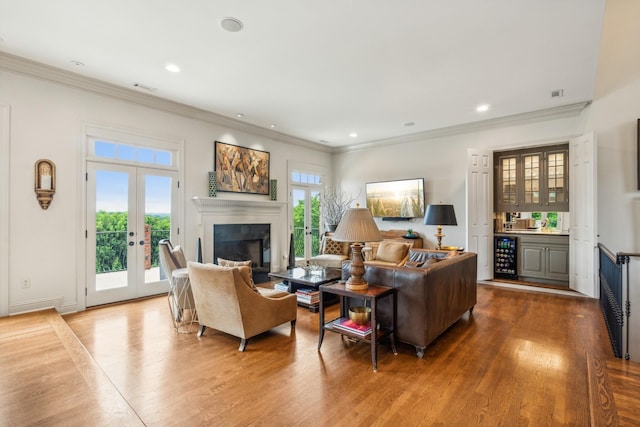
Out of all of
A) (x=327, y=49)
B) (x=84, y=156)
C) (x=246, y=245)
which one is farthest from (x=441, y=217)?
(x=84, y=156)

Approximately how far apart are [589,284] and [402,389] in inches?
162

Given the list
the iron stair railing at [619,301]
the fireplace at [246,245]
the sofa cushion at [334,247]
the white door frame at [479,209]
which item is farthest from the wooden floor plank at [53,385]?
the white door frame at [479,209]

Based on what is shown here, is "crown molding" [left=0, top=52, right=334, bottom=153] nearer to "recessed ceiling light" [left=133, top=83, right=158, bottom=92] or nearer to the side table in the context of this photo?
"recessed ceiling light" [left=133, top=83, right=158, bottom=92]

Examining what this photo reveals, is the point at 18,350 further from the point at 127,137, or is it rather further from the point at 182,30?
the point at 182,30

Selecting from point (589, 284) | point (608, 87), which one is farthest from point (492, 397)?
point (608, 87)

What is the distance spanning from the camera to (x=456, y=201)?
20.5 feet

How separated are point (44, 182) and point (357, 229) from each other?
3.72m

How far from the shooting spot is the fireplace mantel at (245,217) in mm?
5320

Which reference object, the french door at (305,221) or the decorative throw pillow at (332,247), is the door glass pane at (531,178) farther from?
the french door at (305,221)

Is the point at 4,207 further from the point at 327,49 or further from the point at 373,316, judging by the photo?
the point at 373,316

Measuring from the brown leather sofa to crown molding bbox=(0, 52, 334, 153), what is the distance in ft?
12.1

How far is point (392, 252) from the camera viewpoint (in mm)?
5152

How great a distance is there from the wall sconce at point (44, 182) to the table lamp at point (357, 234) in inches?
136

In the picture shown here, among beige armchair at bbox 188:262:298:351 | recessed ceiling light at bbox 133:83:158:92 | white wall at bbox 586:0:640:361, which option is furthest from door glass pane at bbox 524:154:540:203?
recessed ceiling light at bbox 133:83:158:92
